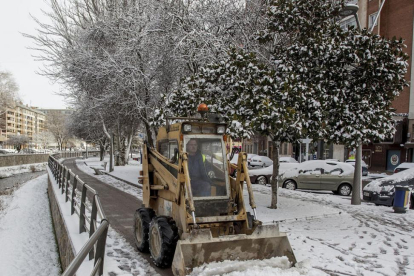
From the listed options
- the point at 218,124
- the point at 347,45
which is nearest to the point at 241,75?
the point at 347,45

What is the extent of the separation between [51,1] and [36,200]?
1199 centimetres

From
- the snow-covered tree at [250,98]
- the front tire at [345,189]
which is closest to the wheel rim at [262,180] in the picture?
the front tire at [345,189]

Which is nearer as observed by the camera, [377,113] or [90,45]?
[377,113]

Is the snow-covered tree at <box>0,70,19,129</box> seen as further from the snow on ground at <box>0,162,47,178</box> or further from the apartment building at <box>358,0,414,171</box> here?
the apartment building at <box>358,0,414,171</box>

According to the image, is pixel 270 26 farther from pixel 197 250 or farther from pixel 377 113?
pixel 197 250

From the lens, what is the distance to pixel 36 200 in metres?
19.9

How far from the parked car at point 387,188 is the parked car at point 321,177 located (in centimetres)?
343

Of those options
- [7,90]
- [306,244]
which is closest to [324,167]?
[306,244]

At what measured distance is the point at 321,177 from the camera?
17.5m

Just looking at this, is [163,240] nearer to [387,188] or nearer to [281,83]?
[281,83]

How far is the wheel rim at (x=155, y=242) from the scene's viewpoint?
6.08 metres

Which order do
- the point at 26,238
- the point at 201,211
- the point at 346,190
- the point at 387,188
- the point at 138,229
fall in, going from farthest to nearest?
the point at 346,190, the point at 387,188, the point at 26,238, the point at 138,229, the point at 201,211

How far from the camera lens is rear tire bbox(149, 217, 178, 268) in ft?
19.0

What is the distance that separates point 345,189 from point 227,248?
44.5 feet
